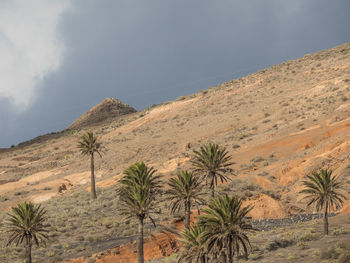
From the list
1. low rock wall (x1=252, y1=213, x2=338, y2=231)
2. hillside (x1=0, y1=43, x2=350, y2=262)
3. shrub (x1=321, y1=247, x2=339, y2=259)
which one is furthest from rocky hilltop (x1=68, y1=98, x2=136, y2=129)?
shrub (x1=321, y1=247, x2=339, y2=259)

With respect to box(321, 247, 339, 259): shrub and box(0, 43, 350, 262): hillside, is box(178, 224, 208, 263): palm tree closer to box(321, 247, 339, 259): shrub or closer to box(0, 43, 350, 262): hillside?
box(321, 247, 339, 259): shrub

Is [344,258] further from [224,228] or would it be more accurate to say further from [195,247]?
[195,247]

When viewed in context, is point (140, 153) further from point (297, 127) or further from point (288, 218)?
point (288, 218)

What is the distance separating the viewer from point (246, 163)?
188ft

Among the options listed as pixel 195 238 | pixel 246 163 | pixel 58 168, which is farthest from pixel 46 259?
pixel 58 168

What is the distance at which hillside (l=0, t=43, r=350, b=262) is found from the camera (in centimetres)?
4509

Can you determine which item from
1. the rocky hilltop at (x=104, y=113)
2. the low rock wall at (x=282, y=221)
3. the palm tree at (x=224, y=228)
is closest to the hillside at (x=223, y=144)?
the low rock wall at (x=282, y=221)

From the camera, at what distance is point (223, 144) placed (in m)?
68.1

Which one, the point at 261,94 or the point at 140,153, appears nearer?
the point at 140,153

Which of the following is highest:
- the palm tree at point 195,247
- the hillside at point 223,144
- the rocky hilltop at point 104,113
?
the rocky hilltop at point 104,113

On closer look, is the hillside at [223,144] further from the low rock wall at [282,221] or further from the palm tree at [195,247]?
the palm tree at [195,247]

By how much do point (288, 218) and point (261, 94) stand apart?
52313mm

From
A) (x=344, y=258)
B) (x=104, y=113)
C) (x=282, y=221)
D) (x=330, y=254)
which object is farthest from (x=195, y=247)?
(x=104, y=113)

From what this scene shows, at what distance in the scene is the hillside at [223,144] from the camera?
45.1 meters
